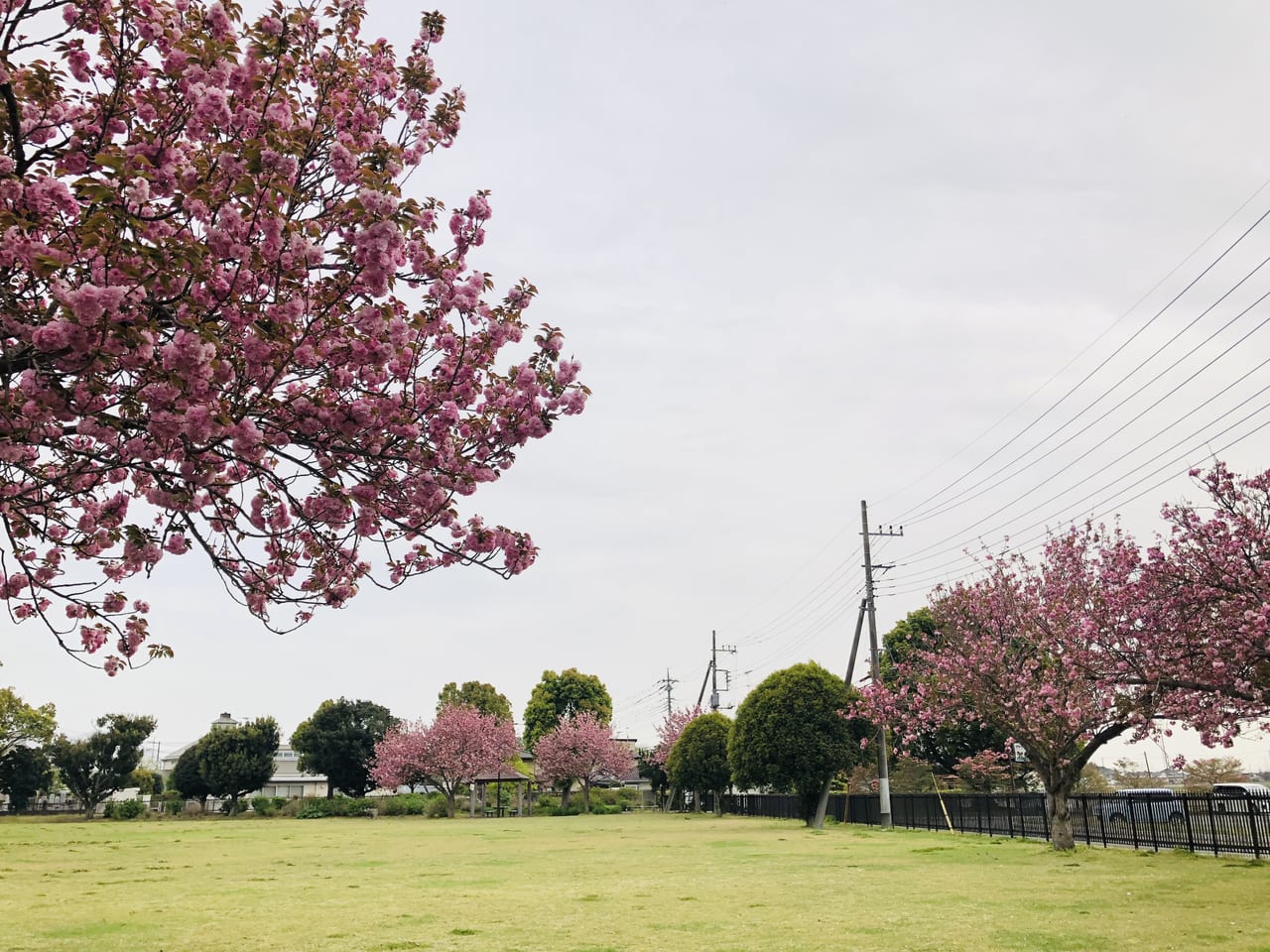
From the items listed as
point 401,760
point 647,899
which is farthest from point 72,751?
point 647,899

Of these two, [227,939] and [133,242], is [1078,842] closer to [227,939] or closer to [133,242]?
[227,939]

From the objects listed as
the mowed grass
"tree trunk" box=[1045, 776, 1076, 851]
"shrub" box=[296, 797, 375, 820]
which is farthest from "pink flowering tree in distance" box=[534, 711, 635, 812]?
"tree trunk" box=[1045, 776, 1076, 851]

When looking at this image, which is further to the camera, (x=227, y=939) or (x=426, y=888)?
(x=426, y=888)

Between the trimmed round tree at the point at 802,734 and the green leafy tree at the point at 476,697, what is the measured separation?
50235 mm

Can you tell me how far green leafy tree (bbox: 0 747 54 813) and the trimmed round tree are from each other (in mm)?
51780

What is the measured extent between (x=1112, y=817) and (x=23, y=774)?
218ft

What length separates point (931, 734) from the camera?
47.9 m

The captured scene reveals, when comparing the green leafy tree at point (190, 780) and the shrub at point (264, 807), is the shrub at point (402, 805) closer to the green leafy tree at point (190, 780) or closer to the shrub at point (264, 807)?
the shrub at point (264, 807)

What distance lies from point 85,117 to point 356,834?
36.1 m

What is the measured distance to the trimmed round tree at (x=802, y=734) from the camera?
1304 inches

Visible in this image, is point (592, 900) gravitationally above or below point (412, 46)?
below

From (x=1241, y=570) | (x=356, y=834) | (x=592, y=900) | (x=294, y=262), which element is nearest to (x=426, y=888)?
(x=592, y=900)

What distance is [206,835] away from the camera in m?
35.2

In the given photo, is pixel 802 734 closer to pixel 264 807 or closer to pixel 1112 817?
pixel 1112 817
